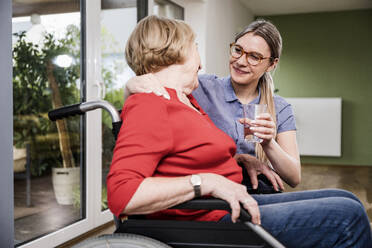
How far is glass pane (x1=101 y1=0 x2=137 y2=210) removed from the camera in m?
3.24

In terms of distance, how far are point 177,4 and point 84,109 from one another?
3.48 meters

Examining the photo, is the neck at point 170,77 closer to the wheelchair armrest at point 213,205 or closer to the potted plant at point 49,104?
the wheelchair armrest at point 213,205

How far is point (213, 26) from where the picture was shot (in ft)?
15.9

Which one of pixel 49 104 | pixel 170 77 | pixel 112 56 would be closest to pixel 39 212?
pixel 49 104

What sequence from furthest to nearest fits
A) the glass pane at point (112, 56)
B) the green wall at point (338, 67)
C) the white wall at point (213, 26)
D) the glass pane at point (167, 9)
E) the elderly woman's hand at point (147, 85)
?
the green wall at point (338, 67) → the white wall at point (213, 26) → the glass pane at point (167, 9) → the glass pane at point (112, 56) → the elderly woman's hand at point (147, 85)

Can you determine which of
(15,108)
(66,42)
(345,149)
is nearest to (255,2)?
(345,149)

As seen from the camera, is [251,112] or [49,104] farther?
[49,104]

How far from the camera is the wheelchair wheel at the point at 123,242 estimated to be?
3.00 ft

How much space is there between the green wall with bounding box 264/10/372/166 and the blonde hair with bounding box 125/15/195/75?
5978 mm

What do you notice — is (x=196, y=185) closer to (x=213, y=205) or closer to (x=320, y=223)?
(x=213, y=205)

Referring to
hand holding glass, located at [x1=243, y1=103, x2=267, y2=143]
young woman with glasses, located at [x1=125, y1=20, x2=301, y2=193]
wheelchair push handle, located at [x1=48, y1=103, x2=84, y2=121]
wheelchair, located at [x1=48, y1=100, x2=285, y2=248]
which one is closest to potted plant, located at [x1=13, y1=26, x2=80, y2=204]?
young woman with glasses, located at [x1=125, y1=20, x2=301, y2=193]

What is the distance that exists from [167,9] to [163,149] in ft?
11.8

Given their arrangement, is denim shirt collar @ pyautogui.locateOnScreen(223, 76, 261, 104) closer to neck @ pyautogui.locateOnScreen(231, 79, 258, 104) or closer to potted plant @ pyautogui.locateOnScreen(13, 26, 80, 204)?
neck @ pyautogui.locateOnScreen(231, 79, 258, 104)

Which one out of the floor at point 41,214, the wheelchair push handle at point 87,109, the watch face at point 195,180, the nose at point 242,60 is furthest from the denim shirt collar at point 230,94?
the floor at point 41,214
